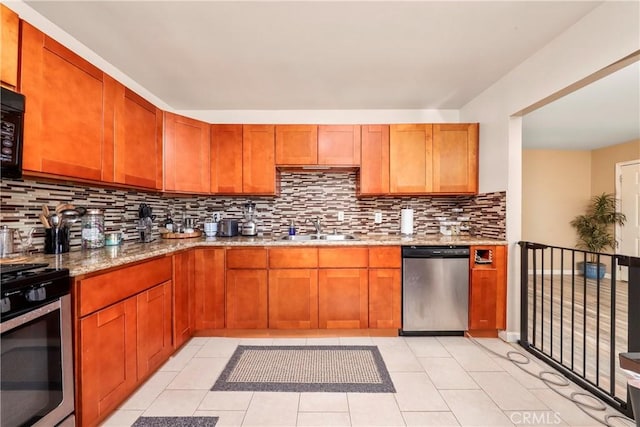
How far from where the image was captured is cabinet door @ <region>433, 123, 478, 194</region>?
302 cm

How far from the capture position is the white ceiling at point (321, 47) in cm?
176

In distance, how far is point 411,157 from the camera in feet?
9.98

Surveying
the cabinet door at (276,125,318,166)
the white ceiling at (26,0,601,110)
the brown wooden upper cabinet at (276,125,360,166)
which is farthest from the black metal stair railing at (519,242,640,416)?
the cabinet door at (276,125,318,166)

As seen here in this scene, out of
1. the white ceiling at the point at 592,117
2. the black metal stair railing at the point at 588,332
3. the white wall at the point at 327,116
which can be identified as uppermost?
the white ceiling at the point at 592,117

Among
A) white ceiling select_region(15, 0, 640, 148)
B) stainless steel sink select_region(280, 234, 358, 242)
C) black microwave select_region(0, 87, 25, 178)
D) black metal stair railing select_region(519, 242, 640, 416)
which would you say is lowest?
black metal stair railing select_region(519, 242, 640, 416)

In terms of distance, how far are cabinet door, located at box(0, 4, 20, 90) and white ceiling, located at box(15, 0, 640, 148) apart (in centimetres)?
48

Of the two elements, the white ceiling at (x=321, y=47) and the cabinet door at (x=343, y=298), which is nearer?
the white ceiling at (x=321, y=47)

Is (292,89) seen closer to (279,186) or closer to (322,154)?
(322,154)

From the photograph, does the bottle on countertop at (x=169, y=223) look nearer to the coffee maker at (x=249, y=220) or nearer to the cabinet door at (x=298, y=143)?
the coffee maker at (x=249, y=220)

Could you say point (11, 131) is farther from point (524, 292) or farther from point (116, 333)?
point (524, 292)

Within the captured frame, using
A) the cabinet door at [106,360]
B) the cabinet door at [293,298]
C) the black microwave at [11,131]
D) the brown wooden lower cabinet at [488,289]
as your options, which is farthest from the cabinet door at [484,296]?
the black microwave at [11,131]

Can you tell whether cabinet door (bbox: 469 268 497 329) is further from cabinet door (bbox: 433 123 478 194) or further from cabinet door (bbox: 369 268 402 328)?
cabinet door (bbox: 433 123 478 194)

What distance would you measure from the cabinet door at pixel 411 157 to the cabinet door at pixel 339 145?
0.38 m

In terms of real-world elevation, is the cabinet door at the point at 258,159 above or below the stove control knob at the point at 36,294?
above
